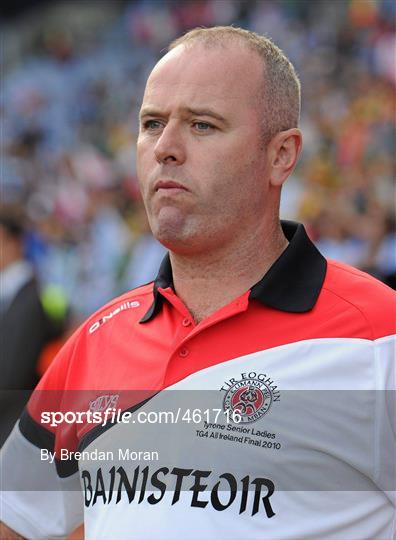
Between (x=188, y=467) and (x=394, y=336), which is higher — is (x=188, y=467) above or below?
below

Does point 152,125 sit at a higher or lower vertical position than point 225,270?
higher

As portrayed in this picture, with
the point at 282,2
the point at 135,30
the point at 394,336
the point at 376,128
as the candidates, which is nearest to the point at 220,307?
the point at 394,336

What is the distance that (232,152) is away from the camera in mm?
2361

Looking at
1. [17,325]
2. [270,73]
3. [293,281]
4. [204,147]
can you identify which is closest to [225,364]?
[293,281]

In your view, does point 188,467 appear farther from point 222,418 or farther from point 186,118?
point 186,118

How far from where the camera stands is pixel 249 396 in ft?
7.30

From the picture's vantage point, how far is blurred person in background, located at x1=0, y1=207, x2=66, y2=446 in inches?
199

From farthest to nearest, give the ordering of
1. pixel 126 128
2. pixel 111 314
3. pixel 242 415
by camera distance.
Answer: pixel 126 128 < pixel 111 314 < pixel 242 415

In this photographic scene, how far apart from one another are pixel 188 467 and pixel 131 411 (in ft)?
0.76

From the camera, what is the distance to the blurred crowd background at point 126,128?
8125mm

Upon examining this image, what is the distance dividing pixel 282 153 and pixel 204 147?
257 millimetres

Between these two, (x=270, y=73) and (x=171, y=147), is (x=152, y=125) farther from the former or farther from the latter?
(x=270, y=73)

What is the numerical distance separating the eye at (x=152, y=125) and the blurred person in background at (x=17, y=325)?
8.73 feet

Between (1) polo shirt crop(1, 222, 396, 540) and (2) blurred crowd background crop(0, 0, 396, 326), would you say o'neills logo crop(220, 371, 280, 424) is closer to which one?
(1) polo shirt crop(1, 222, 396, 540)
